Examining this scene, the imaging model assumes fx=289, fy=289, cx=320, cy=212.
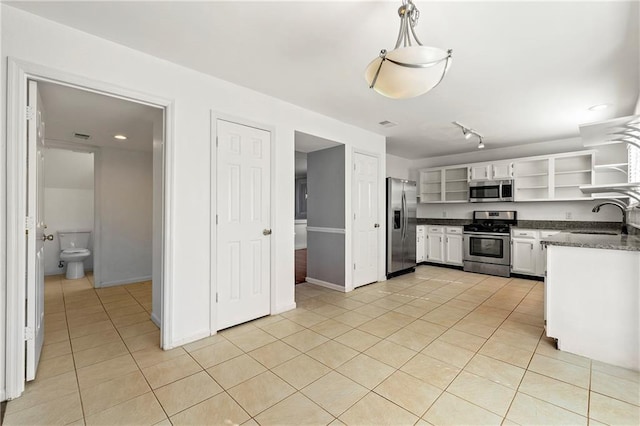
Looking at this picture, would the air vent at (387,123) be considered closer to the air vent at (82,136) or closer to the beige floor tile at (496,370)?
the beige floor tile at (496,370)

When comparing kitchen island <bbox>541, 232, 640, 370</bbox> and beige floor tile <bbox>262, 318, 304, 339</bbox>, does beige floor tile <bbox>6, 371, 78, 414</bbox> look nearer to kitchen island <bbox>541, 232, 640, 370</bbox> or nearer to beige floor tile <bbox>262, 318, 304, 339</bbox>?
beige floor tile <bbox>262, 318, 304, 339</bbox>

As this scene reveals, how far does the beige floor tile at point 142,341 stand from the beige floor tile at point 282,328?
3.24 ft

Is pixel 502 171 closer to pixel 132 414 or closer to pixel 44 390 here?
pixel 132 414

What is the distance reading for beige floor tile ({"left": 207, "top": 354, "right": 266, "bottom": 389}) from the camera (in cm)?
204

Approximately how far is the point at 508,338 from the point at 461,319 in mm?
510

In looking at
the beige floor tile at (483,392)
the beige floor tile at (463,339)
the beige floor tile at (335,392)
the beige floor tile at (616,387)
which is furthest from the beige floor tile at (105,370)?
the beige floor tile at (616,387)

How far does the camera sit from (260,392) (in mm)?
Result: 1900

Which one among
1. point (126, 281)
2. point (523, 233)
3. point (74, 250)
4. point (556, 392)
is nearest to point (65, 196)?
point (74, 250)

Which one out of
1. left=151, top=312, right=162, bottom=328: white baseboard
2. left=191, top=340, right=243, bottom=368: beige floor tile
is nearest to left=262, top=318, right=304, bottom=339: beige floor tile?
left=191, top=340, right=243, bottom=368: beige floor tile

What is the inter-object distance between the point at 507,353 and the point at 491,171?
4238 millimetres

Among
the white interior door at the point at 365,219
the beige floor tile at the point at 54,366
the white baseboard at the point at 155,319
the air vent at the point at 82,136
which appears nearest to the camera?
the beige floor tile at the point at 54,366

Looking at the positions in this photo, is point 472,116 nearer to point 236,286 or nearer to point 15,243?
point 236,286

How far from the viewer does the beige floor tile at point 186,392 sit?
1772 millimetres

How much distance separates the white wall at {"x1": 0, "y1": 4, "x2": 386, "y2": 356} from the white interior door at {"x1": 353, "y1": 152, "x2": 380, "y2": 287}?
1266 mm
